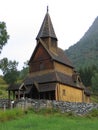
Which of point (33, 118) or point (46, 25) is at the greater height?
point (46, 25)

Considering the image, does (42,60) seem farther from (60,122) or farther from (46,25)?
(60,122)

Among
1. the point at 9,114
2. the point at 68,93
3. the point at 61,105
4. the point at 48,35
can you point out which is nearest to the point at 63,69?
the point at 68,93

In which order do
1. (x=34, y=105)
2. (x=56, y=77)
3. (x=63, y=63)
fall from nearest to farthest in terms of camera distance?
(x=34, y=105) < (x=56, y=77) < (x=63, y=63)

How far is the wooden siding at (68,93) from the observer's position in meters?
60.1

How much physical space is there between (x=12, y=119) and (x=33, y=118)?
2108mm

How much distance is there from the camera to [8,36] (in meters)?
71.2

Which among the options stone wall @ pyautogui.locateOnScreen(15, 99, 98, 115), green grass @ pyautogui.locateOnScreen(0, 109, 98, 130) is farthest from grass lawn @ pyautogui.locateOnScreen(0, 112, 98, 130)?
stone wall @ pyautogui.locateOnScreen(15, 99, 98, 115)

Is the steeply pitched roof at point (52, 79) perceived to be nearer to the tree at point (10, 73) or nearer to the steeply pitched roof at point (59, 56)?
the steeply pitched roof at point (59, 56)

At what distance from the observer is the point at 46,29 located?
65375mm

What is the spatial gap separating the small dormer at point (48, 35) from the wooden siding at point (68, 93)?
6.36m

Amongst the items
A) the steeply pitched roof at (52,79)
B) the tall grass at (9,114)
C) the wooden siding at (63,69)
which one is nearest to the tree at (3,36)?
the steeply pitched roof at (52,79)

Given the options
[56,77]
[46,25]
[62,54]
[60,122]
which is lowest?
[60,122]

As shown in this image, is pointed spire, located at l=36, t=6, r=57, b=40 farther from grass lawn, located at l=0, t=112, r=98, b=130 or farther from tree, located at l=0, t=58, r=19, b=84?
tree, located at l=0, t=58, r=19, b=84

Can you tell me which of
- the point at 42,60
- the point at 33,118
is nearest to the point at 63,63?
the point at 42,60
